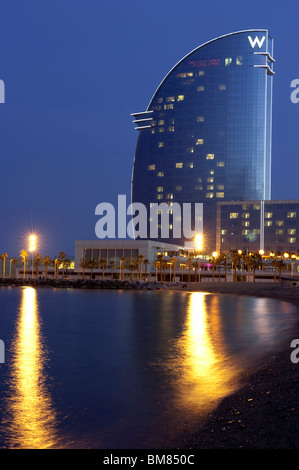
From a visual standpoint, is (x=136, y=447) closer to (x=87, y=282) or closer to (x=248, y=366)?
(x=248, y=366)

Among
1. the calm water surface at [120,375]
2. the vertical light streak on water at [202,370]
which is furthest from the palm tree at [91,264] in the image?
the vertical light streak on water at [202,370]

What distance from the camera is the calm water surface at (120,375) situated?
15188mm

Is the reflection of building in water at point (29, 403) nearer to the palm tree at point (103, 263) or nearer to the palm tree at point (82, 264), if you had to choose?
the palm tree at point (103, 263)

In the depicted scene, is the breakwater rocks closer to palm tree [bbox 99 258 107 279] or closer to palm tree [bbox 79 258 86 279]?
palm tree [bbox 79 258 86 279]

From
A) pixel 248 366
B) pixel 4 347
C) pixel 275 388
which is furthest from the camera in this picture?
pixel 4 347

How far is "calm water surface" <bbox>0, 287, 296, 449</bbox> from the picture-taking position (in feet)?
49.8

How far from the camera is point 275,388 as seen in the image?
57.1ft

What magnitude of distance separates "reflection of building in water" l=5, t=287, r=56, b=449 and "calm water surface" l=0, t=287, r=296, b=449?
35mm

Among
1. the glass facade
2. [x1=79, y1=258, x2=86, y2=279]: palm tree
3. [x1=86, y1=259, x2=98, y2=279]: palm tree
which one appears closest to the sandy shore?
[x1=86, y1=259, x2=98, y2=279]: palm tree

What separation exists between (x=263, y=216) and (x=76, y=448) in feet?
570

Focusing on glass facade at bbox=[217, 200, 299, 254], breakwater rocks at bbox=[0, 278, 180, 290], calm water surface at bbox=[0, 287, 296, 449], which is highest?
glass facade at bbox=[217, 200, 299, 254]

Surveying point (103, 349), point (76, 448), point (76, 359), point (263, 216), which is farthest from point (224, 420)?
point (263, 216)

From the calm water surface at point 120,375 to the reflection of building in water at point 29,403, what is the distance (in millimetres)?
35
